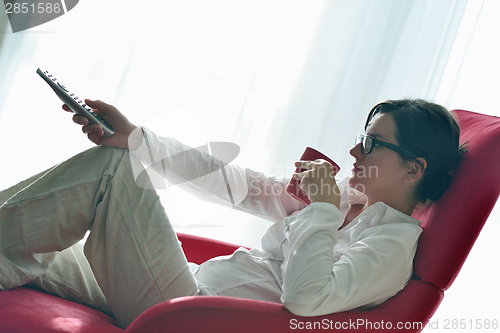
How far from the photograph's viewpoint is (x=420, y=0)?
191 centimetres

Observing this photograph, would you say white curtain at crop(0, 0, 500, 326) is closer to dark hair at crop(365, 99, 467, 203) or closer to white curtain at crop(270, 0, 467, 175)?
white curtain at crop(270, 0, 467, 175)

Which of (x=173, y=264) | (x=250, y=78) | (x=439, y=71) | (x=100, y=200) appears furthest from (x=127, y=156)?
Answer: (x=439, y=71)

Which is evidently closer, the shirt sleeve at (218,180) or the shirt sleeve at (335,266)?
the shirt sleeve at (335,266)

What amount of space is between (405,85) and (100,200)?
1.64 metres

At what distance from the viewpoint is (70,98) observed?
925mm

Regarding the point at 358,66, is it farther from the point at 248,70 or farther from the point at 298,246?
the point at 298,246

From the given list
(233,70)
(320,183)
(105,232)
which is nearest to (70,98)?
(105,232)

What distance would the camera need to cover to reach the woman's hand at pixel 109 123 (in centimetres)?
98

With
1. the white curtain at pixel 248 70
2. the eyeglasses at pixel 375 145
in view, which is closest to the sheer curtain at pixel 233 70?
the white curtain at pixel 248 70

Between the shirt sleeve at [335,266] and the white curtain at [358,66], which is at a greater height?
the white curtain at [358,66]

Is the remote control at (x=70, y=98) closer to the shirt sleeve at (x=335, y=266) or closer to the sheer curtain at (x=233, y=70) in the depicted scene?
the shirt sleeve at (x=335, y=266)

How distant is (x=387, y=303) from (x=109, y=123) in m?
0.84

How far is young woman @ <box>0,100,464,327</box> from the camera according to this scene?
2.63 ft

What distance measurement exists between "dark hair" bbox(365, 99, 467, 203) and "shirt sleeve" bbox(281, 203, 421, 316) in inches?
5.5
